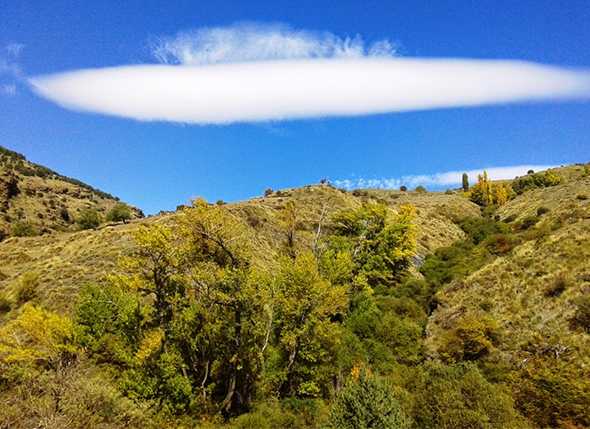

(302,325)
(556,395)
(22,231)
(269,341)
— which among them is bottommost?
(556,395)

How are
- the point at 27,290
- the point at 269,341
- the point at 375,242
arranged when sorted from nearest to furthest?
the point at 269,341, the point at 27,290, the point at 375,242

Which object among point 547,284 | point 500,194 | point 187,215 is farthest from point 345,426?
point 500,194

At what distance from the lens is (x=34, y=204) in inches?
3794

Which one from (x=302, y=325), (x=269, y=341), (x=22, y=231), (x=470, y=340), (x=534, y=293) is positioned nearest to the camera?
(x=302, y=325)

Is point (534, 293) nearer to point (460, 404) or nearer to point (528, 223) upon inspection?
point (460, 404)

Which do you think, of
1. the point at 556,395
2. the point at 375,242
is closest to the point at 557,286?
the point at 556,395

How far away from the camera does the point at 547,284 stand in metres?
40.3

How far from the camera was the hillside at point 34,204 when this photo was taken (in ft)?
268

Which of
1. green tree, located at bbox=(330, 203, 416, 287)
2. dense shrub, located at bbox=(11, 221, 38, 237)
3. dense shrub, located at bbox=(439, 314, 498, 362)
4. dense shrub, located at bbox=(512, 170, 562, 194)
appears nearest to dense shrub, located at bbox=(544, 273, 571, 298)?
dense shrub, located at bbox=(439, 314, 498, 362)

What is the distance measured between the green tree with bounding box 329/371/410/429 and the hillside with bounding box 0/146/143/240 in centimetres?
7417

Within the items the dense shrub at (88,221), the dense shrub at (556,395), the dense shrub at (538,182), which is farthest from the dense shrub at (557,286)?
the dense shrub at (538,182)

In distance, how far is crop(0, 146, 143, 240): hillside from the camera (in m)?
81.6

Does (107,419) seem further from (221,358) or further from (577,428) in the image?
(577,428)

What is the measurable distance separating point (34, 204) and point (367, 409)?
101878mm
